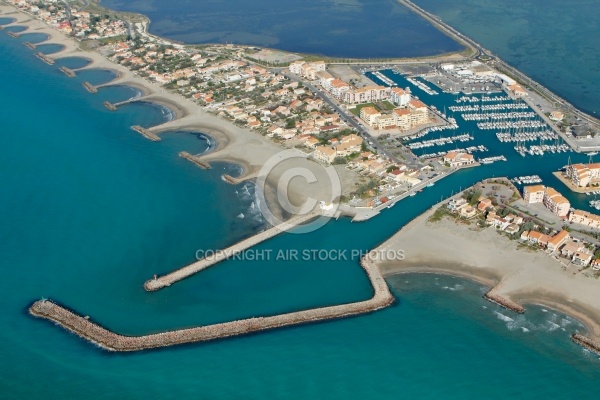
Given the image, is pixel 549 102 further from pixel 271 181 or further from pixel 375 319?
pixel 375 319

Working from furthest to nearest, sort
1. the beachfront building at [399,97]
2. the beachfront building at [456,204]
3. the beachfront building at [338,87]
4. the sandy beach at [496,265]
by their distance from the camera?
1. the beachfront building at [338,87]
2. the beachfront building at [399,97]
3. the beachfront building at [456,204]
4. the sandy beach at [496,265]

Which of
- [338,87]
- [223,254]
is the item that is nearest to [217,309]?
[223,254]

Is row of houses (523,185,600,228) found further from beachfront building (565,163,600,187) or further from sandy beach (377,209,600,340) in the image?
sandy beach (377,209,600,340)

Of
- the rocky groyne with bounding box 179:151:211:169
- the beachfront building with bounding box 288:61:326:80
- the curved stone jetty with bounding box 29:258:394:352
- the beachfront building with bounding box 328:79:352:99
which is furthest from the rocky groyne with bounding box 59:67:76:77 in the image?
the curved stone jetty with bounding box 29:258:394:352

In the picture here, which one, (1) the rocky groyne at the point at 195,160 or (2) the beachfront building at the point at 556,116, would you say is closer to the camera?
(1) the rocky groyne at the point at 195,160

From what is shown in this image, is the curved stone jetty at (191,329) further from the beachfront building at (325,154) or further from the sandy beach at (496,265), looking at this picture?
the beachfront building at (325,154)

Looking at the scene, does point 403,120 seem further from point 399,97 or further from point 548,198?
point 548,198

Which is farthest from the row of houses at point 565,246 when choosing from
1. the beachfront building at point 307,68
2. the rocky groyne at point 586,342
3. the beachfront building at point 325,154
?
the beachfront building at point 307,68
